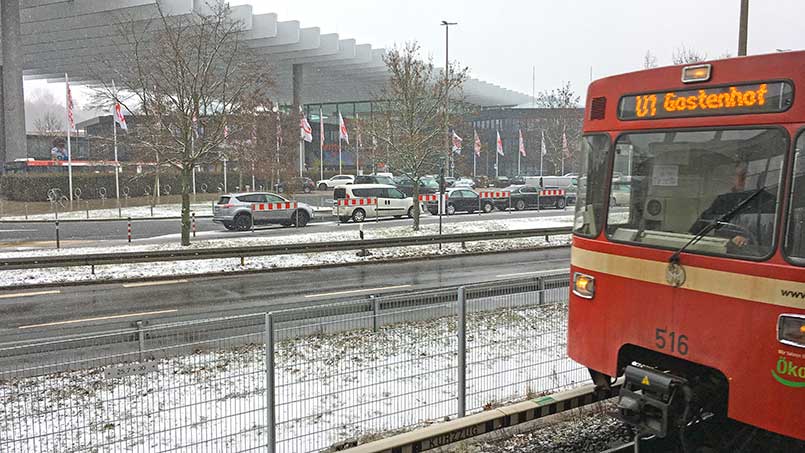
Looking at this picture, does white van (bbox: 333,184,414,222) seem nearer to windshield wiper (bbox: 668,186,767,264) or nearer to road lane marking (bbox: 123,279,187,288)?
road lane marking (bbox: 123,279,187,288)

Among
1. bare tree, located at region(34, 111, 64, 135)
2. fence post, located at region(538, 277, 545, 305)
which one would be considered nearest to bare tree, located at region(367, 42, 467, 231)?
fence post, located at region(538, 277, 545, 305)

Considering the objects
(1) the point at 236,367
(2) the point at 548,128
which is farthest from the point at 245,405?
(2) the point at 548,128

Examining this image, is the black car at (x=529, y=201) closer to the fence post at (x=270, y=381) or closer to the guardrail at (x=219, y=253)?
the guardrail at (x=219, y=253)

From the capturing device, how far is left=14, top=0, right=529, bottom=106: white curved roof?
1799 inches

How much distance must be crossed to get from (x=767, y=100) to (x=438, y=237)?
1732cm

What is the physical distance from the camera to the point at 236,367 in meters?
6.11

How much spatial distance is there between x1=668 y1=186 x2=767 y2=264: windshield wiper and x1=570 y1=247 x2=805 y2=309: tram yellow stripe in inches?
4.1

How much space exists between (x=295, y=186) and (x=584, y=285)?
151ft

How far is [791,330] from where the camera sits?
14.2ft

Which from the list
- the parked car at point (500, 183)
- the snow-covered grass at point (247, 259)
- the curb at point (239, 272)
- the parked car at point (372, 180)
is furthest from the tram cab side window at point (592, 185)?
the parked car at point (500, 183)

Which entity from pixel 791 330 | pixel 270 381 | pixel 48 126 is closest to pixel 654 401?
pixel 791 330

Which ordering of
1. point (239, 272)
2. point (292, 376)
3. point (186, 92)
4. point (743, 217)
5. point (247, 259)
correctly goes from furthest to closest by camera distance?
point (186, 92) < point (247, 259) < point (239, 272) < point (292, 376) < point (743, 217)

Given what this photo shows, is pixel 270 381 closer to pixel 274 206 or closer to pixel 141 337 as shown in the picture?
pixel 141 337

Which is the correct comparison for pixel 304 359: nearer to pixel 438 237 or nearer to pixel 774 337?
pixel 774 337
